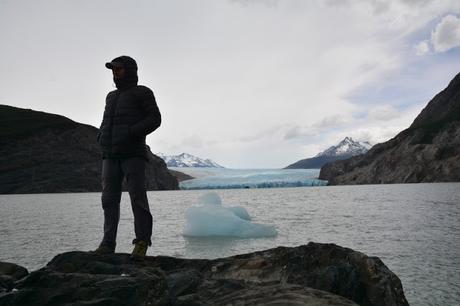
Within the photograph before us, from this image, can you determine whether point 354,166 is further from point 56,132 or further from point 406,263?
point 406,263

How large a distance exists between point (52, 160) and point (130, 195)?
96838 millimetres

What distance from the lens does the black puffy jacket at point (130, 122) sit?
604 centimetres

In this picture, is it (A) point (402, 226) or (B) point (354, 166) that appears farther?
(B) point (354, 166)

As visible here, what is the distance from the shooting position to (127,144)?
612 centimetres

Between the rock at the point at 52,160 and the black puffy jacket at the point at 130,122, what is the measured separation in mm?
79645

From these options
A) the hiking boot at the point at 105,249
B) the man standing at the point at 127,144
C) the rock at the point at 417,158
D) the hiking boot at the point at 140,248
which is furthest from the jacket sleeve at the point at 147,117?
the rock at the point at 417,158

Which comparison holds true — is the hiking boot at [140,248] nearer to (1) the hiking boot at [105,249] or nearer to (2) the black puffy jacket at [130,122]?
(1) the hiking boot at [105,249]

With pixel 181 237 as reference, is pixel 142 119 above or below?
above

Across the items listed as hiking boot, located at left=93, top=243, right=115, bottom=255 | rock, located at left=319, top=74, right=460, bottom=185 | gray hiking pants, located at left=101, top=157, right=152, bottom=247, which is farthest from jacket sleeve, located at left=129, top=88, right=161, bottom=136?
rock, located at left=319, top=74, right=460, bottom=185

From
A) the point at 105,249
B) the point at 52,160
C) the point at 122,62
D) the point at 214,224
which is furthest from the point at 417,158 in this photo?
the point at 105,249

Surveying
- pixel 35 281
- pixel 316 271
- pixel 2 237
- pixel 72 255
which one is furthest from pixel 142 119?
pixel 2 237

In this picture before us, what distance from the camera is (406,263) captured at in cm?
1044

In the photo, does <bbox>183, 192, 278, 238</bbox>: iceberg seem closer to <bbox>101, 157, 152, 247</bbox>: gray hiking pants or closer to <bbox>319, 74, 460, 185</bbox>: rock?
<bbox>101, 157, 152, 247</bbox>: gray hiking pants

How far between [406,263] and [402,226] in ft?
29.4
